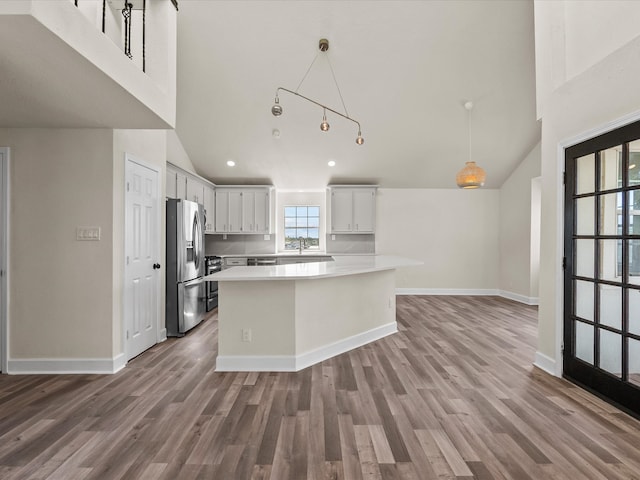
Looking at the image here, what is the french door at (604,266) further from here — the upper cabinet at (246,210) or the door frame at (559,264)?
the upper cabinet at (246,210)

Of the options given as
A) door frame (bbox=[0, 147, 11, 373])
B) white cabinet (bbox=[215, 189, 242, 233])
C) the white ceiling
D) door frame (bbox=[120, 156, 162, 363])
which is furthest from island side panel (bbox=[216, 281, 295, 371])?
white cabinet (bbox=[215, 189, 242, 233])

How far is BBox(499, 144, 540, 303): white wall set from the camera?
6.37 meters

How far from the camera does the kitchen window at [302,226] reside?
7648 mm

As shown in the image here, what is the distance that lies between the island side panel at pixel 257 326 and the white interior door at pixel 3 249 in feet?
6.45

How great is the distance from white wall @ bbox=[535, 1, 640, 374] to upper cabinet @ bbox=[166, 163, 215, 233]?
4682 millimetres

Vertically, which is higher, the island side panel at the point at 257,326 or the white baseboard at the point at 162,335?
the island side panel at the point at 257,326

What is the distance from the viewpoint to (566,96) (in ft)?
9.73

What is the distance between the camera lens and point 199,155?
6562 millimetres

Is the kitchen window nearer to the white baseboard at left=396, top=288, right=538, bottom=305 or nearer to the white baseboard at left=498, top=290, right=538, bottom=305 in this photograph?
the white baseboard at left=396, top=288, right=538, bottom=305

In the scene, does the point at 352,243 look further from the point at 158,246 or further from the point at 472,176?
the point at 158,246

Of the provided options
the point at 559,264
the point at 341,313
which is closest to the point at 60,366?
the point at 341,313

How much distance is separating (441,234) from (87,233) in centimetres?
657

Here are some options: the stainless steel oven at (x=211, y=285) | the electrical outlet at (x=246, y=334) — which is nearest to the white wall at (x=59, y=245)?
the electrical outlet at (x=246, y=334)

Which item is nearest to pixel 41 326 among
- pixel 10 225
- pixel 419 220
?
pixel 10 225
